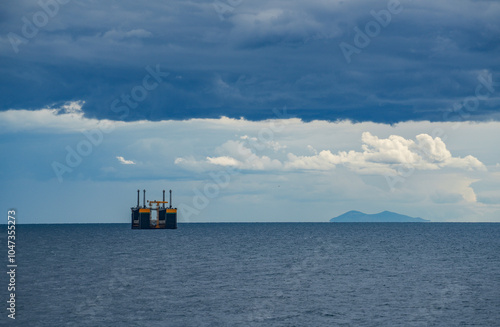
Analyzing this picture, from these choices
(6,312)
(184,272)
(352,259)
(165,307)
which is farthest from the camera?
(352,259)

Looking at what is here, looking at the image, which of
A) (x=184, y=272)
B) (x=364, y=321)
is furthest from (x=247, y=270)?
(x=364, y=321)

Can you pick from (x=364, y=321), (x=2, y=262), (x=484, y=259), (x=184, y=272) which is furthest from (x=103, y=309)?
(x=484, y=259)

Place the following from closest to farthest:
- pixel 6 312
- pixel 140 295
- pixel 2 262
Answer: pixel 6 312, pixel 140 295, pixel 2 262

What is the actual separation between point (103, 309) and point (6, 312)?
7.05 m

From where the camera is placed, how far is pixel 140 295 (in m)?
53.4

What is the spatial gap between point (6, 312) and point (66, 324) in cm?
626

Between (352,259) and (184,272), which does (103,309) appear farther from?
(352,259)

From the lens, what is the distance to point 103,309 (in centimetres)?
4641

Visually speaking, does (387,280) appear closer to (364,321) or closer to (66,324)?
(364,321)

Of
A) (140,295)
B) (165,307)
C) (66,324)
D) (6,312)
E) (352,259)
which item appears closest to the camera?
(66,324)

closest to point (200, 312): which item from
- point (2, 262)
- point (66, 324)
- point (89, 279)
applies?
point (66, 324)

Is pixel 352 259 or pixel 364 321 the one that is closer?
pixel 364 321

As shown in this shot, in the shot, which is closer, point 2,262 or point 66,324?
point 66,324

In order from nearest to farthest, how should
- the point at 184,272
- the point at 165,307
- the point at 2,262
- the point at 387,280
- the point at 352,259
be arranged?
1. the point at 165,307
2. the point at 387,280
3. the point at 184,272
4. the point at 2,262
5. the point at 352,259
